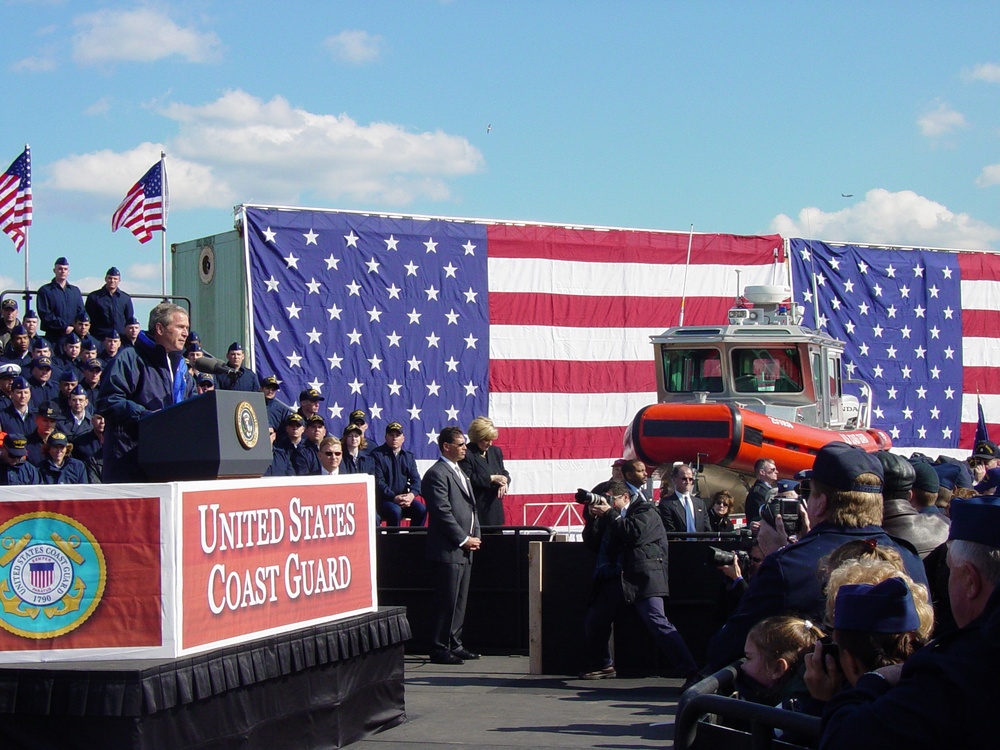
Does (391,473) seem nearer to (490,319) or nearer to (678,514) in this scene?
(678,514)

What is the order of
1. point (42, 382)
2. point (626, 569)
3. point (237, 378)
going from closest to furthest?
point (626, 569) < point (42, 382) < point (237, 378)

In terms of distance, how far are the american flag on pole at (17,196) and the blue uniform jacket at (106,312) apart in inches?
94.2

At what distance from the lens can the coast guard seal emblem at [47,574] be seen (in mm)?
5504

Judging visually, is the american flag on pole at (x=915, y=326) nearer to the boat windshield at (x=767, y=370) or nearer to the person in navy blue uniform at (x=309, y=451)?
the boat windshield at (x=767, y=370)

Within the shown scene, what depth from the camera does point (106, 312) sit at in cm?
1366

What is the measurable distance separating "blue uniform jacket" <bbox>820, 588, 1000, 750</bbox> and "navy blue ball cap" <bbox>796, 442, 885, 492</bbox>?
1.80 meters

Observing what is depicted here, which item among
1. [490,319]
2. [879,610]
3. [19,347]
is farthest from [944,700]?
[490,319]

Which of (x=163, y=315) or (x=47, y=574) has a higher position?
Answer: (x=163, y=315)

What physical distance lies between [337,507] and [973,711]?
5.40 m

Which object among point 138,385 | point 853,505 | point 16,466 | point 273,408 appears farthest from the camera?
point 273,408

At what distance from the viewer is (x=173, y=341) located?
6527 mm

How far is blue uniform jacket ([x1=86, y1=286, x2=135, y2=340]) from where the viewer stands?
13648mm

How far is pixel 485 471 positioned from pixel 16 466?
14.1 feet

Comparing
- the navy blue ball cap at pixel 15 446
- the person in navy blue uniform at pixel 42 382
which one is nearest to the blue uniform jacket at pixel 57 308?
the person in navy blue uniform at pixel 42 382
